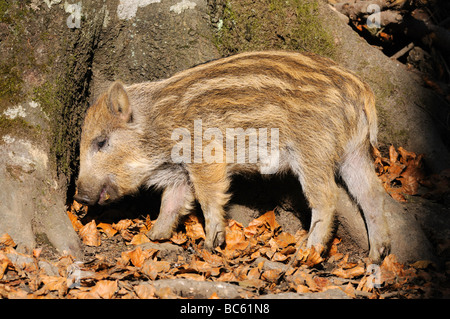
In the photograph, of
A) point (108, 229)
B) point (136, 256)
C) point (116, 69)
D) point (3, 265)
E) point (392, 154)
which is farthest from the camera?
point (392, 154)

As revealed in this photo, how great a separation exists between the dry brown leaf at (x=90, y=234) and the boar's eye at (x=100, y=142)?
0.70 m

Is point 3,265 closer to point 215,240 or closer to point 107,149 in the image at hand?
point 107,149

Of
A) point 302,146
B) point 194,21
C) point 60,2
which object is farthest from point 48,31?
point 302,146

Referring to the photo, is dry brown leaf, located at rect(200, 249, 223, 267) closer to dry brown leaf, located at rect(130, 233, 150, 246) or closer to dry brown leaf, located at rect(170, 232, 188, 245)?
dry brown leaf, located at rect(170, 232, 188, 245)

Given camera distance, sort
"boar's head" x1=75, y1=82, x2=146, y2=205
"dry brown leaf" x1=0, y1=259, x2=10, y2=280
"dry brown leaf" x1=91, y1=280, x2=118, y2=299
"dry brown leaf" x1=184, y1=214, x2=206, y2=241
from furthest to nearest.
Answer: "dry brown leaf" x1=184, y1=214, x2=206, y2=241
"boar's head" x1=75, y1=82, x2=146, y2=205
"dry brown leaf" x1=0, y1=259, x2=10, y2=280
"dry brown leaf" x1=91, y1=280, x2=118, y2=299

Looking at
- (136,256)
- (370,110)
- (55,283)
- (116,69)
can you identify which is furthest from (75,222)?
(370,110)

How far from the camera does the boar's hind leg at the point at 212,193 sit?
4551 millimetres

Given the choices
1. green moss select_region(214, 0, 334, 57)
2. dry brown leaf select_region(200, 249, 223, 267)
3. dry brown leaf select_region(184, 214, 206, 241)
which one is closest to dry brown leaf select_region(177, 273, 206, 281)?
dry brown leaf select_region(200, 249, 223, 267)

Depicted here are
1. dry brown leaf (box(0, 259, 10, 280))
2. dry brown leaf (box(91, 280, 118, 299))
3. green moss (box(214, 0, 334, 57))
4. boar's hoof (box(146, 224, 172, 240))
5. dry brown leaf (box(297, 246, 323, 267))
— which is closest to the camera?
dry brown leaf (box(91, 280, 118, 299))

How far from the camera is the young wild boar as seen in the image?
173 inches

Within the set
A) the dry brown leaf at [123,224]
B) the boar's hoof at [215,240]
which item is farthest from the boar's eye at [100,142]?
the boar's hoof at [215,240]

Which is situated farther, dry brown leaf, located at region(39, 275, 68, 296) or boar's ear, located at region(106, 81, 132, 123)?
boar's ear, located at region(106, 81, 132, 123)

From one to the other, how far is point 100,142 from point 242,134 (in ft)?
4.37

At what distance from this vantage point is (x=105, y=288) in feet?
11.5
